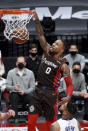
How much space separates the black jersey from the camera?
18.9 ft

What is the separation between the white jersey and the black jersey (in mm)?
1282

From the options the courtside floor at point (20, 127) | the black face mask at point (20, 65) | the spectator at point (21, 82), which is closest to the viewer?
the courtside floor at point (20, 127)

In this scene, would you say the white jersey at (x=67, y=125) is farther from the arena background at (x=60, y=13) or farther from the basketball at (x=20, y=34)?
the arena background at (x=60, y=13)

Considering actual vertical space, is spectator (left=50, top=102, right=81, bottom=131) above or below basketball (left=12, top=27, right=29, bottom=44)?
below

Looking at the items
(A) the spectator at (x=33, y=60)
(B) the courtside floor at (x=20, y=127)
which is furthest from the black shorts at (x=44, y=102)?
(A) the spectator at (x=33, y=60)

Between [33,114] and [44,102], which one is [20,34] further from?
[33,114]

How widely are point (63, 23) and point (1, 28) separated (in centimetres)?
191

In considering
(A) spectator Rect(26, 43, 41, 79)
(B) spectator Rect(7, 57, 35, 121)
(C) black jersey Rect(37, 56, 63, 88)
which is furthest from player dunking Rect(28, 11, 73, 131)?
(A) spectator Rect(26, 43, 41, 79)

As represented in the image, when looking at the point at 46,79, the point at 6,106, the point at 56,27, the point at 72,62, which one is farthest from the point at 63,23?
the point at 46,79

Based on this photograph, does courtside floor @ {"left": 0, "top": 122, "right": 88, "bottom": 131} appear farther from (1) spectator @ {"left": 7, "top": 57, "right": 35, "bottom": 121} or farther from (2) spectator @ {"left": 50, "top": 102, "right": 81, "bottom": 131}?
(2) spectator @ {"left": 50, "top": 102, "right": 81, "bottom": 131}

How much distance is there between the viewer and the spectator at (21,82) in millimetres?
7875

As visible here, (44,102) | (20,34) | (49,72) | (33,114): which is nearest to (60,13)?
(20,34)

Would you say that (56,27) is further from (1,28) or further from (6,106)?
(6,106)

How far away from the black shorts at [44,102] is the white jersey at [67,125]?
1180 millimetres
